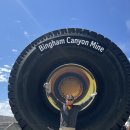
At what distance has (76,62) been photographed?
538 cm

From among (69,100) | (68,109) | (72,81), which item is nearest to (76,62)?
(72,81)

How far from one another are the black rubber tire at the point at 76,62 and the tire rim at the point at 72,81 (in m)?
0.07

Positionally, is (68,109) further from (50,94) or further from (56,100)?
(50,94)

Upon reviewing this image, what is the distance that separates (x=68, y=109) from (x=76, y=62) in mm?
693

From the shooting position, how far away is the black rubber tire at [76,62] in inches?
203

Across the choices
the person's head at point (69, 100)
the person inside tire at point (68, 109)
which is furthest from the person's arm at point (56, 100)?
the person's head at point (69, 100)

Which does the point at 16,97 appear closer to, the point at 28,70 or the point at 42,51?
the point at 28,70

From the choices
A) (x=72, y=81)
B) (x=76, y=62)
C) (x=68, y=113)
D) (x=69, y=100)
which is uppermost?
(x=76, y=62)

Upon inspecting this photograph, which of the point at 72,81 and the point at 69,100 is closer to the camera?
the point at 69,100

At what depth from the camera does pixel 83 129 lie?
17.0 feet

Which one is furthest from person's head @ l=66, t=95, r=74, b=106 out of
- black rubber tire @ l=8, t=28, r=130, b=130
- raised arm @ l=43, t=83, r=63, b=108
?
black rubber tire @ l=8, t=28, r=130, b=130

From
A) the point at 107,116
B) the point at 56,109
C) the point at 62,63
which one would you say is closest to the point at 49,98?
the point at 56,109

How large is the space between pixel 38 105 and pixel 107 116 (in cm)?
99

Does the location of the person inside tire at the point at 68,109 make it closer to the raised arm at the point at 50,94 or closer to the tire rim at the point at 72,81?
the raised arm at the point at 50,94
